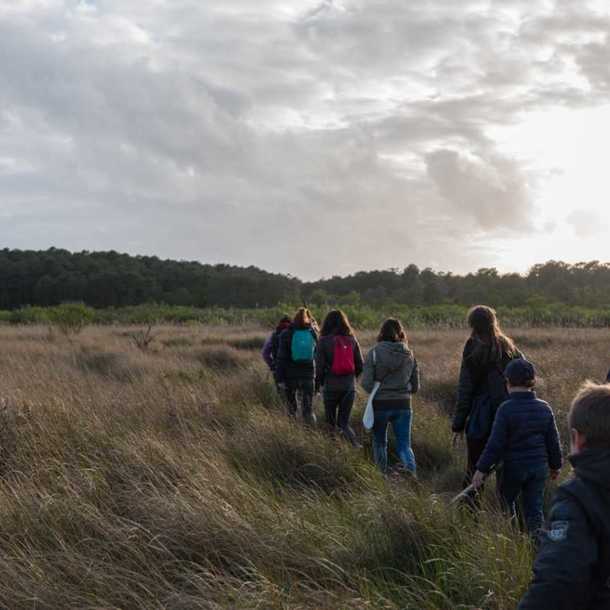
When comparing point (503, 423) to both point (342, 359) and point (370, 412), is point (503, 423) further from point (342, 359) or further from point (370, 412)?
point (342, 359)

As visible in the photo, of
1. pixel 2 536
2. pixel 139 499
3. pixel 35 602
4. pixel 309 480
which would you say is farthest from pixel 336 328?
pixel 35 602

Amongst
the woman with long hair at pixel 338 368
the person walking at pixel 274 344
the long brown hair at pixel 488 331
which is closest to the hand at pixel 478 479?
the long brown hair at pixel 488 331

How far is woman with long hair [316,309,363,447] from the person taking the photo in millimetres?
9055

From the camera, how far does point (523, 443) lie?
18.2 feet

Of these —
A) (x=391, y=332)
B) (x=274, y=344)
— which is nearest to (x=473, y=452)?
(x=391, y=332)

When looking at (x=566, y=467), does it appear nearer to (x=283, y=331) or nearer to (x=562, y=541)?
(x=283, y=331)

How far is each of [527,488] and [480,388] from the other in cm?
115

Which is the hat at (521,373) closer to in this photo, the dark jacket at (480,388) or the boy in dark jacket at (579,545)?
the dark jacket at (480,388)

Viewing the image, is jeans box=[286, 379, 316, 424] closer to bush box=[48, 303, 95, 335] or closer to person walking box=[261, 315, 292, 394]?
person walking box=[261, 315, 292, 394]

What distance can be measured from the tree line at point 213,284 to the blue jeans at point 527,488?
194 ft

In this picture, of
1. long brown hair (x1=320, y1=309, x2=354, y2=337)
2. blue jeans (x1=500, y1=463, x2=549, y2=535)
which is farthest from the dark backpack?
long brown hair (x1=320, y1=309, x2=354, y2=337)

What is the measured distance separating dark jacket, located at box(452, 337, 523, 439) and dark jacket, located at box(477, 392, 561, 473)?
929 mm

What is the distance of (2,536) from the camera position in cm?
502

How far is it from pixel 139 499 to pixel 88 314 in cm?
2905
